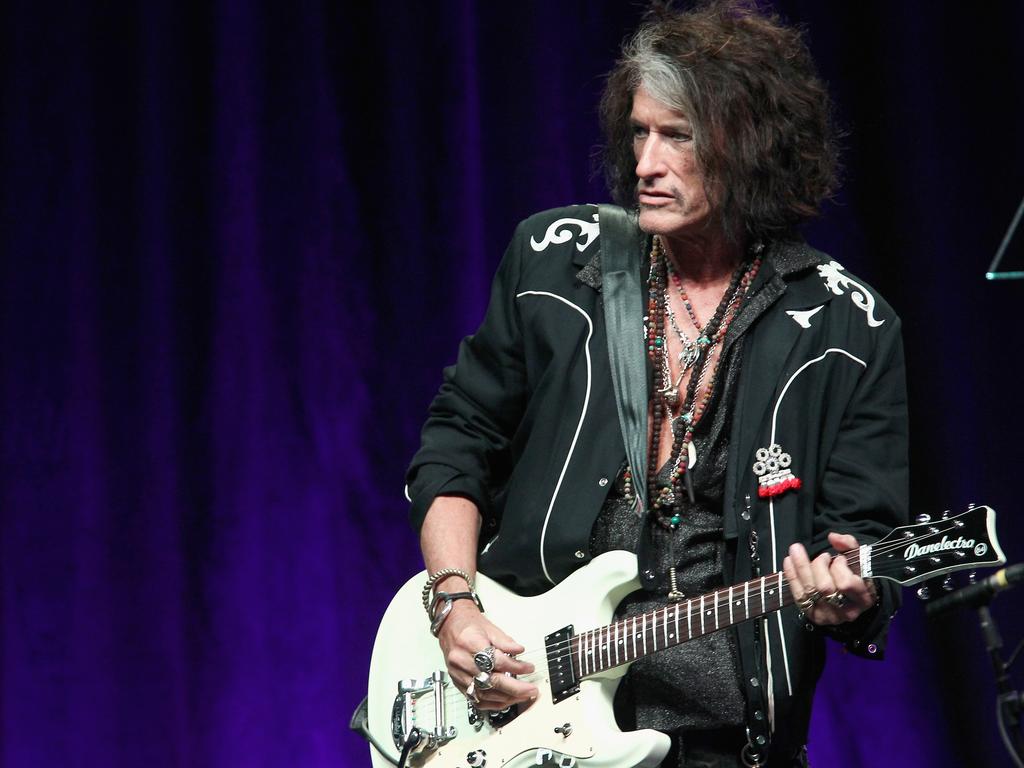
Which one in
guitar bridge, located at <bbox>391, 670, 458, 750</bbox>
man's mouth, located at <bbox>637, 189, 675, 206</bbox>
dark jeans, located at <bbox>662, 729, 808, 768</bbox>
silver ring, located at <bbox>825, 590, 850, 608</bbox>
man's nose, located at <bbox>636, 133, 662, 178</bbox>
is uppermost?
man's nose, located at <bbox>636, 133, 662, 178</bbox>

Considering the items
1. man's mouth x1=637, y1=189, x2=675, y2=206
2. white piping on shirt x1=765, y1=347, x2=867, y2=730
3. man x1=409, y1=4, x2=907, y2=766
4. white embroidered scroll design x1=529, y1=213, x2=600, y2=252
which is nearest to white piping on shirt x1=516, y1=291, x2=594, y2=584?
man x1=409, y1=4, x2=907, y2=766

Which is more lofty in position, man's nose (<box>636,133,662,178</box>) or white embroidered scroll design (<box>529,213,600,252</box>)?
man's nose (<box>636,133,662,178</box>)

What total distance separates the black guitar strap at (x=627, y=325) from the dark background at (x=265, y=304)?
4.01 ft

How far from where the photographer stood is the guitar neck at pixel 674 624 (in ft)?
7.02

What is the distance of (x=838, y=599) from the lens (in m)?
2.09

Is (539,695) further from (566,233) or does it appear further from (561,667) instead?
(566,233)

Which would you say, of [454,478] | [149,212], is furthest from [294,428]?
[454,478]

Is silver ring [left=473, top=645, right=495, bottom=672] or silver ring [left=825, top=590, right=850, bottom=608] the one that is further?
silver ring [left=473, top=645, right=495, bottom=672]

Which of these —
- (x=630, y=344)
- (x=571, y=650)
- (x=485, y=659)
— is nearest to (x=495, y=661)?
(x=485, y=659)

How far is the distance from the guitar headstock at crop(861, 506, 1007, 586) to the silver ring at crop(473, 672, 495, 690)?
0.63 meters

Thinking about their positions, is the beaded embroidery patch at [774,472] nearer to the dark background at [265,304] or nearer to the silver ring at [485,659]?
the silver ring at [485,659]

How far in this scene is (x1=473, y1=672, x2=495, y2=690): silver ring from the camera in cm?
230

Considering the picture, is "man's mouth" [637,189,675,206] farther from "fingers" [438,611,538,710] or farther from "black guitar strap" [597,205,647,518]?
"fingers" [438,611,538,710]

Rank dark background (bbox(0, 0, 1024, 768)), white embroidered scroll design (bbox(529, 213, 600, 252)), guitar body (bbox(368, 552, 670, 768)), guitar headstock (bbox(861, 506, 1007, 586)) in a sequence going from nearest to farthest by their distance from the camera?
guitar headstock (bbox(861, 506, 1007, 586)) < guitar body (bbox(368, 552, 670, 768)) < white embroidered scroll design (bbox(529, 213, 600, 252)) < dark background (bbox(0, 0, 1024, 768))
